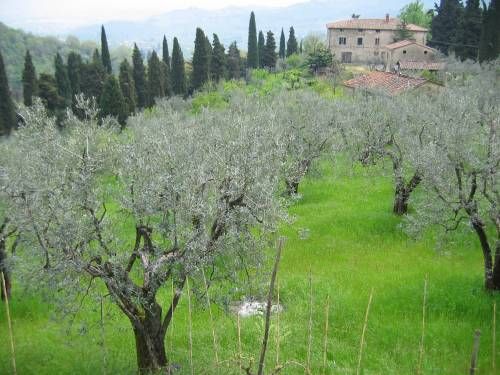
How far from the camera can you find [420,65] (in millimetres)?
63750

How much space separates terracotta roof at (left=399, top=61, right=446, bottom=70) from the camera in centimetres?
6098

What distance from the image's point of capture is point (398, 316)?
1489cm

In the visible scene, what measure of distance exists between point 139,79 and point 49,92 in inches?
515

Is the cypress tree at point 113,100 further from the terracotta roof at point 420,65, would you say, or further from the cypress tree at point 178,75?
the terracotta roof at point 420,65

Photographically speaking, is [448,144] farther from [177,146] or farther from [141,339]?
[141,339]

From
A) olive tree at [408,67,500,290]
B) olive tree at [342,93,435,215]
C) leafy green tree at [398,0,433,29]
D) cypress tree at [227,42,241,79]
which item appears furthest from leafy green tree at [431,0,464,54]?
olive tree at [408,67,500,290]

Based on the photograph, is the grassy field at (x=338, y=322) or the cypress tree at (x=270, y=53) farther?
the cypress tree at (x=270, y=53)

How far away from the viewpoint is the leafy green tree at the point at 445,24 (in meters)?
69.6

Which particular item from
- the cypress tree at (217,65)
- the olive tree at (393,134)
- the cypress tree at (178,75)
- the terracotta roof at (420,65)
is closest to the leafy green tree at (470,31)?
the terracotta roof at (420,65)

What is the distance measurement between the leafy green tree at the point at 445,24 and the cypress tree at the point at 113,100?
158 feet

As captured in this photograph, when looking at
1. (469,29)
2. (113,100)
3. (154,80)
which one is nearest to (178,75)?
(154,80)

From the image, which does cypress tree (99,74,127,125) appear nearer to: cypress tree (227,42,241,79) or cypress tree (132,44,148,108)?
cypress tree (132,44,148,108)

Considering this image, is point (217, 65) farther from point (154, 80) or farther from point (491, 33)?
point (491, 33)

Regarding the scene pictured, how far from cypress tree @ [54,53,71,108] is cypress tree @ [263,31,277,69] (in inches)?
1344
